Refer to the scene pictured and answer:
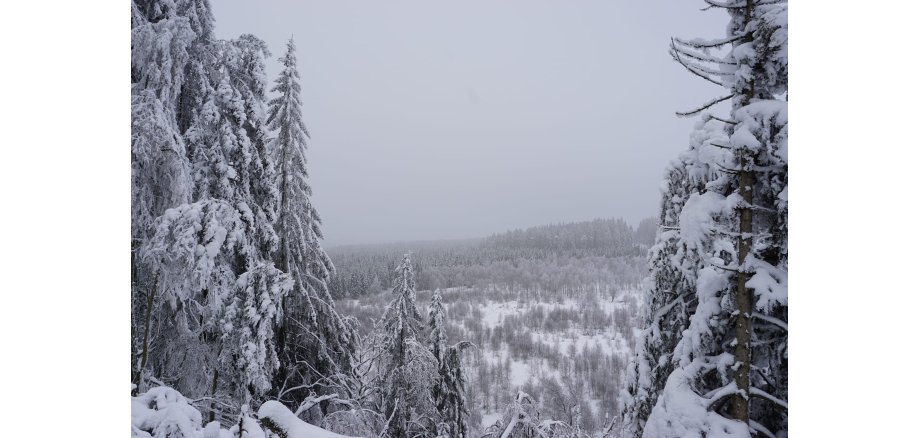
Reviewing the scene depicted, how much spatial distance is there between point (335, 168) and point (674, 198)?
5.35 meters

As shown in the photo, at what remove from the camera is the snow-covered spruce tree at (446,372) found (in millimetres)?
10141

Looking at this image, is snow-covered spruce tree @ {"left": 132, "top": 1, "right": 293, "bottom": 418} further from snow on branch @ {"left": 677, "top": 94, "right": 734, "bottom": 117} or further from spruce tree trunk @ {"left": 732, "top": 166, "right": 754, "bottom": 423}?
spruce tree trunk @ {"left": 732, "top": 166, "right": 754, "bottom": 423}

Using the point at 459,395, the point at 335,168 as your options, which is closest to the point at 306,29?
the point at 335,168

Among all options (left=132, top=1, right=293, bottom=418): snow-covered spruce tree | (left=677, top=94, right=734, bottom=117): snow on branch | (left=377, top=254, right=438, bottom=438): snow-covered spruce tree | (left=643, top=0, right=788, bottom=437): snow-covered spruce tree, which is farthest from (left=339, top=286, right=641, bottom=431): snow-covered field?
(left=677, top=94, right=734, bottom=117): snow on branch

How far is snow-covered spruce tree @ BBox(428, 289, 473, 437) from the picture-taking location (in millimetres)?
10141

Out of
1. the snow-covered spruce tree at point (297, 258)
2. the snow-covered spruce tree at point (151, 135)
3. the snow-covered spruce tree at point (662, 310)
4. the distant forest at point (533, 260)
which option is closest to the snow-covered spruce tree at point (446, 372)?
the snow-covered spruce tree at point (297, 258)

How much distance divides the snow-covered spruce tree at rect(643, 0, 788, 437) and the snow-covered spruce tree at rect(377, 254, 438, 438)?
650 centimetres

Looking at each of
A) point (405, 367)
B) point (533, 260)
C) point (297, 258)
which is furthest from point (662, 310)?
point (533, 260)

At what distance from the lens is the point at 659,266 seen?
12.0 feet

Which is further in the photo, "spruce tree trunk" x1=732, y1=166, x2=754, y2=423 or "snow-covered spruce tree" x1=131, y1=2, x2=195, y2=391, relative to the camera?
"snow-covered spruce tree" x1=131, y1=2, x2=195, y2=391
